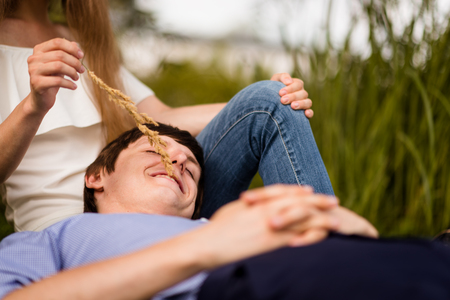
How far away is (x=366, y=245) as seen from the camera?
686 millimetres

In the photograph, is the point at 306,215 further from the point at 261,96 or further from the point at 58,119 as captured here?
the point at 58,119

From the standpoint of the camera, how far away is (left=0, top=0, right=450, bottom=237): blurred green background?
77.2 inches

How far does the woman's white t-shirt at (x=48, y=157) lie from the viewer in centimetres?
126

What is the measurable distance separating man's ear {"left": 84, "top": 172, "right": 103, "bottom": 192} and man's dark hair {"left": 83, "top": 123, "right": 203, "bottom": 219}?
0.01 metres

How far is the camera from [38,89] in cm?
94

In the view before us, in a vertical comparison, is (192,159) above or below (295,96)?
below

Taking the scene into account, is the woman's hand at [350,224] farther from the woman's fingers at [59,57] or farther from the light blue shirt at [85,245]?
the woman's fingers at [59,57]

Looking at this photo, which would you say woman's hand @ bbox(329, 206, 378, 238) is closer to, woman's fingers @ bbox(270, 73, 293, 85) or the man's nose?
the man's nose

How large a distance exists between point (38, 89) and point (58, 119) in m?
0.39

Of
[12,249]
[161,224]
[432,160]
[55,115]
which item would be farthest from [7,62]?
[432,160]

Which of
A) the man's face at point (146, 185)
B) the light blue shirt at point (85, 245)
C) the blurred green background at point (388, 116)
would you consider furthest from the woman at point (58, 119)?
the blurred green background at point (388, 116)

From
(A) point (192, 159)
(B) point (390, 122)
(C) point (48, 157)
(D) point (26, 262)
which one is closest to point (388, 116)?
(B) point (390, 122)

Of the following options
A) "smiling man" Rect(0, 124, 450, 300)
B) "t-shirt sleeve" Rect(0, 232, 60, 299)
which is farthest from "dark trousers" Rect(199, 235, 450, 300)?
Answer: "t-shirt sleeve" Rect(0, 232, 60, 299)

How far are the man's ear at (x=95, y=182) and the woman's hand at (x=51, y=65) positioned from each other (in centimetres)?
32
